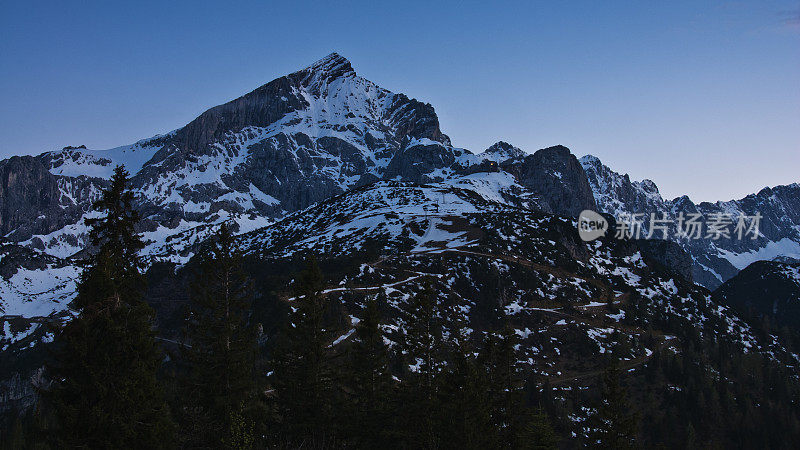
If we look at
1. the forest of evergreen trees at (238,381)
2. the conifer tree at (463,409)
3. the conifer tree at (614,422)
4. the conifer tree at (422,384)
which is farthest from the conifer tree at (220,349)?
the conifer tree at (614,422)

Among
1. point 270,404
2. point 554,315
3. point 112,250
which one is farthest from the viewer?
point 554,315

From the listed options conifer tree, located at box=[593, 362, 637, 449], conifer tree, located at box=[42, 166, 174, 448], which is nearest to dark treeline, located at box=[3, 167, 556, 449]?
conifer tree, located at box=[42, 166, 174, 448]

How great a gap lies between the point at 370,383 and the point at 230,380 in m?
12.9

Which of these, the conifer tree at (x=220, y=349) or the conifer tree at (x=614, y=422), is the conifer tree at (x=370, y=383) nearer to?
the conifer tree at (x=220, y=349)

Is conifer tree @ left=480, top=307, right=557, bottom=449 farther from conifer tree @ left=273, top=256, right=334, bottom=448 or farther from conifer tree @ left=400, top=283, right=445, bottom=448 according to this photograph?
conifer tree @ left=273, top=256, right=334, bottom=448

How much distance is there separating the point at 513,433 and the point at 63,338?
35.6 m

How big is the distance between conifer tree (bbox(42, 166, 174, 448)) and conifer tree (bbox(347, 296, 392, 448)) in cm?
2081

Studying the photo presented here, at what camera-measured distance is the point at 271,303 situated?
439 ft

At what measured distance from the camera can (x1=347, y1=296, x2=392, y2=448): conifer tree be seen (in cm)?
4416

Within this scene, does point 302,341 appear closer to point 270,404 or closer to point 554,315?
point 270,404

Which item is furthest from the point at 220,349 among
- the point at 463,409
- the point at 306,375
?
the point at 463,409

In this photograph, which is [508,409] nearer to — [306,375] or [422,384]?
[422,384]

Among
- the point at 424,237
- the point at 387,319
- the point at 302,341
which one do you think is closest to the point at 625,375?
the point at 387,319

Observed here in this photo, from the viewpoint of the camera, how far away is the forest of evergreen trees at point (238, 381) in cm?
2392
